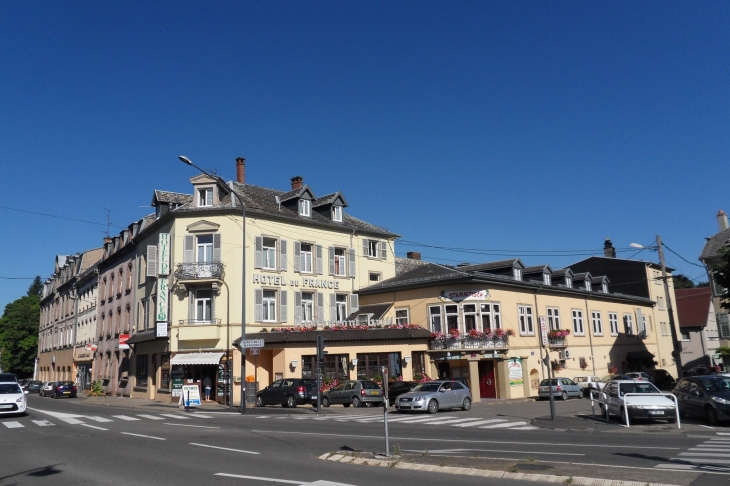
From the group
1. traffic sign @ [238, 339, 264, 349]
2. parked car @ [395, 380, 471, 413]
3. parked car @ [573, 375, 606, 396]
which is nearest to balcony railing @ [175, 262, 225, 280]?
traffic sign @ [238, 339, 264, 349]

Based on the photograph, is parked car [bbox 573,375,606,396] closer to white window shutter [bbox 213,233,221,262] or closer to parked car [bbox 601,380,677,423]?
parked car [bbox 601,380,677,423]

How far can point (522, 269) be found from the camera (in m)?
40.1

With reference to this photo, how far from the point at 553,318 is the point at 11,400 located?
32.7 m

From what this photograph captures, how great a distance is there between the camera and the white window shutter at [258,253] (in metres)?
36.4

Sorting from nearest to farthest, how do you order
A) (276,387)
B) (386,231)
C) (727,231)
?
1. (276,387)
2. (386,231)
3. (727,231)

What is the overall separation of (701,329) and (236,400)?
5000cm

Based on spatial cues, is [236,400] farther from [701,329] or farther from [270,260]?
[701,329]

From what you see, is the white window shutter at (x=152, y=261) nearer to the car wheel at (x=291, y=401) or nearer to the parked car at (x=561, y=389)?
the car wheel at (x=291, y=401)

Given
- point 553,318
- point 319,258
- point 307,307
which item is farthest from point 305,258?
point 553,318

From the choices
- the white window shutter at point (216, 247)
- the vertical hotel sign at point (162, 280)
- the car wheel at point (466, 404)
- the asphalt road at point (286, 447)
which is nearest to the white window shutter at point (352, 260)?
the white window shutter at point (216, 247)

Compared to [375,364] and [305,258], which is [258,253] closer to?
[305,258]

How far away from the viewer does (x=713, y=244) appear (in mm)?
48969

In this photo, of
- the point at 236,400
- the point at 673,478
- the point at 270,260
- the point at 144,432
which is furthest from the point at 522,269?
the point at 673,478

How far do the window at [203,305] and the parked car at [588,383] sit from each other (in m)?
21.5
